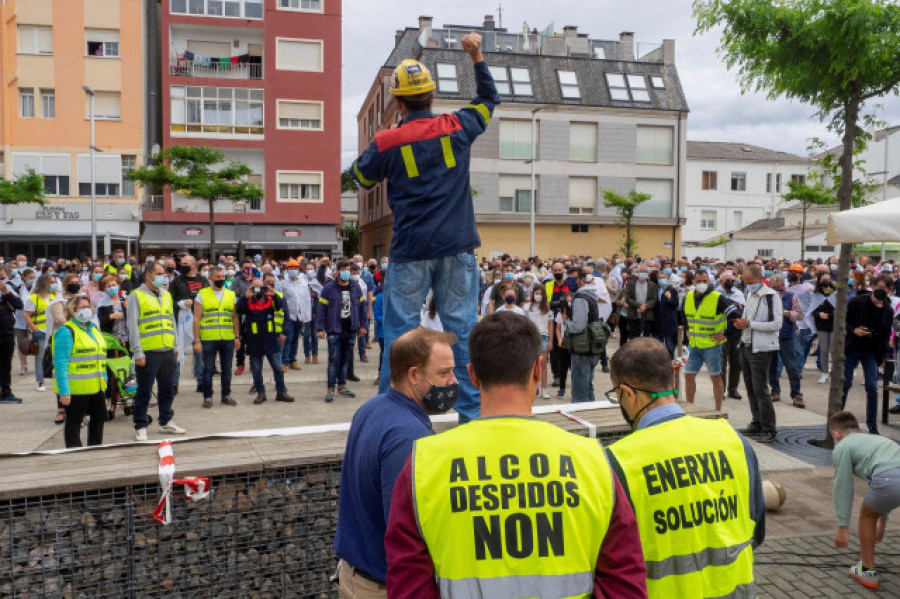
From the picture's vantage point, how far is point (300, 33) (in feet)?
123

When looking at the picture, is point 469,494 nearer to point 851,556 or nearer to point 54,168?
point 851,556

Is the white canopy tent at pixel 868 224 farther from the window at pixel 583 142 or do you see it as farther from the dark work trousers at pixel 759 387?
the window at pixel 583 142

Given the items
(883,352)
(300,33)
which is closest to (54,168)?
(300,33)

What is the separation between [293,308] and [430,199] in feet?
34.1

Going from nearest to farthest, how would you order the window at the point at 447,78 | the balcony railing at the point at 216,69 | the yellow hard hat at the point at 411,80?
the yellow hard hat at the point at 411,80 < the balcony railing at the point at 216,69 < the window at the point at 447,78

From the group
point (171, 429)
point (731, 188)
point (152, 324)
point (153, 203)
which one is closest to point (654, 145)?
point (731, 188)

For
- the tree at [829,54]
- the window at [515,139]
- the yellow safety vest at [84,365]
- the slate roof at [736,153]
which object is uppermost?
the slate roof at [736,153]

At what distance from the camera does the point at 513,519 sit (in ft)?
6.61

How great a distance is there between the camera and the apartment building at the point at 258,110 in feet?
121

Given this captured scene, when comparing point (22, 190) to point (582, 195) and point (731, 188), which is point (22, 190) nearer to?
point (582, 195)

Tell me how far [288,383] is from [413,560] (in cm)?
1130

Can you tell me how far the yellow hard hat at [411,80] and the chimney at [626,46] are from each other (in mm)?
45947

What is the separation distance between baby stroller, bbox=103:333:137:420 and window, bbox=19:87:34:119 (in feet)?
105

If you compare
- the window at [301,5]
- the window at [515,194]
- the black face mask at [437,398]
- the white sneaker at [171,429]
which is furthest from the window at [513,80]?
the black face mask at [437,398]
